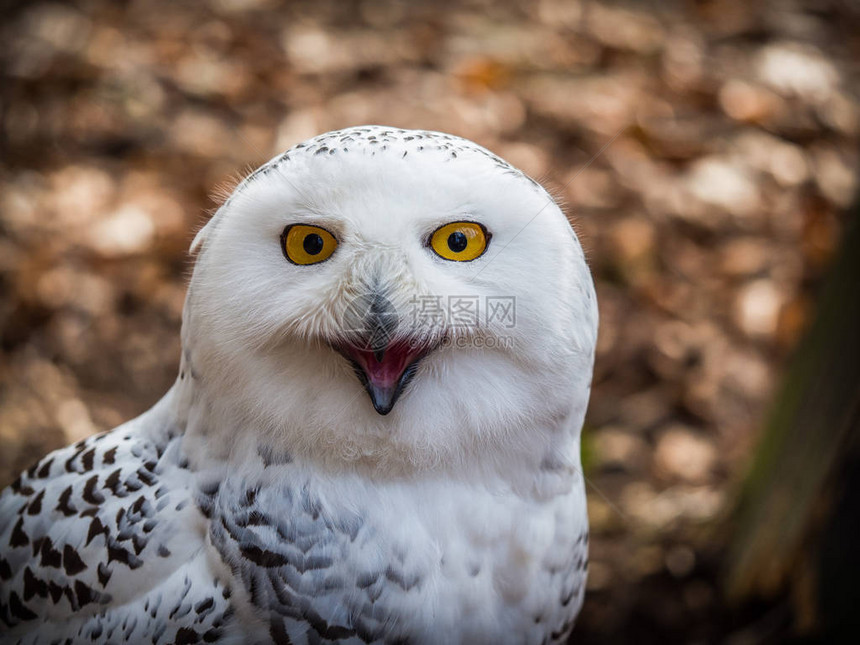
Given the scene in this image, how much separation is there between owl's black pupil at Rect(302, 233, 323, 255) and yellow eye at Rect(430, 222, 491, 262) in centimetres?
15

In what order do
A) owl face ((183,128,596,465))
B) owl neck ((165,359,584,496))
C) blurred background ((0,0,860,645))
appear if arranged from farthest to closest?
blurred background ((0,0,860,645)) < owl neck ((165,359,584,496)) < owl face ((183,128,596,465))

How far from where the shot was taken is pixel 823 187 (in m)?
3.53

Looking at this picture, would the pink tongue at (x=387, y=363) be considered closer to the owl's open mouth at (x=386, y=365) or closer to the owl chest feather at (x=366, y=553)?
the owl's open mouth at (x=386, y=365)

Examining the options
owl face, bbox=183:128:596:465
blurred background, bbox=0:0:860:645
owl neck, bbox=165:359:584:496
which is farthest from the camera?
blurred background, bbox=0:0:860:645

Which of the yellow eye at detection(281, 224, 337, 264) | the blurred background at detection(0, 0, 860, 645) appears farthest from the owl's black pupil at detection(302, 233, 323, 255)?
the blurred background at detection(0, 0, 860, 645)

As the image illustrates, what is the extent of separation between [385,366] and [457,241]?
0.65 ft

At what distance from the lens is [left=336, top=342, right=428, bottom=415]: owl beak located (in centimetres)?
102

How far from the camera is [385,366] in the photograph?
104cm

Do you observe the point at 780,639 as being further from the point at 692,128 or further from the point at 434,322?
the point at 692,128

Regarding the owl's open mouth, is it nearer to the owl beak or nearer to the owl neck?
the owl beak

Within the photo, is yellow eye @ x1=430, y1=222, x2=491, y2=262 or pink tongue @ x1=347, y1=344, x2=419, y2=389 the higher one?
yellow eye @ x1=430, y1=222, x2=491, y2=262

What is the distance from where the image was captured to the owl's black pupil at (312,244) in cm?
103

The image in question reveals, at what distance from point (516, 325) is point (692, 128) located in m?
3.01

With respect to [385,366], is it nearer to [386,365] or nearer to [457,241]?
[386,365]
